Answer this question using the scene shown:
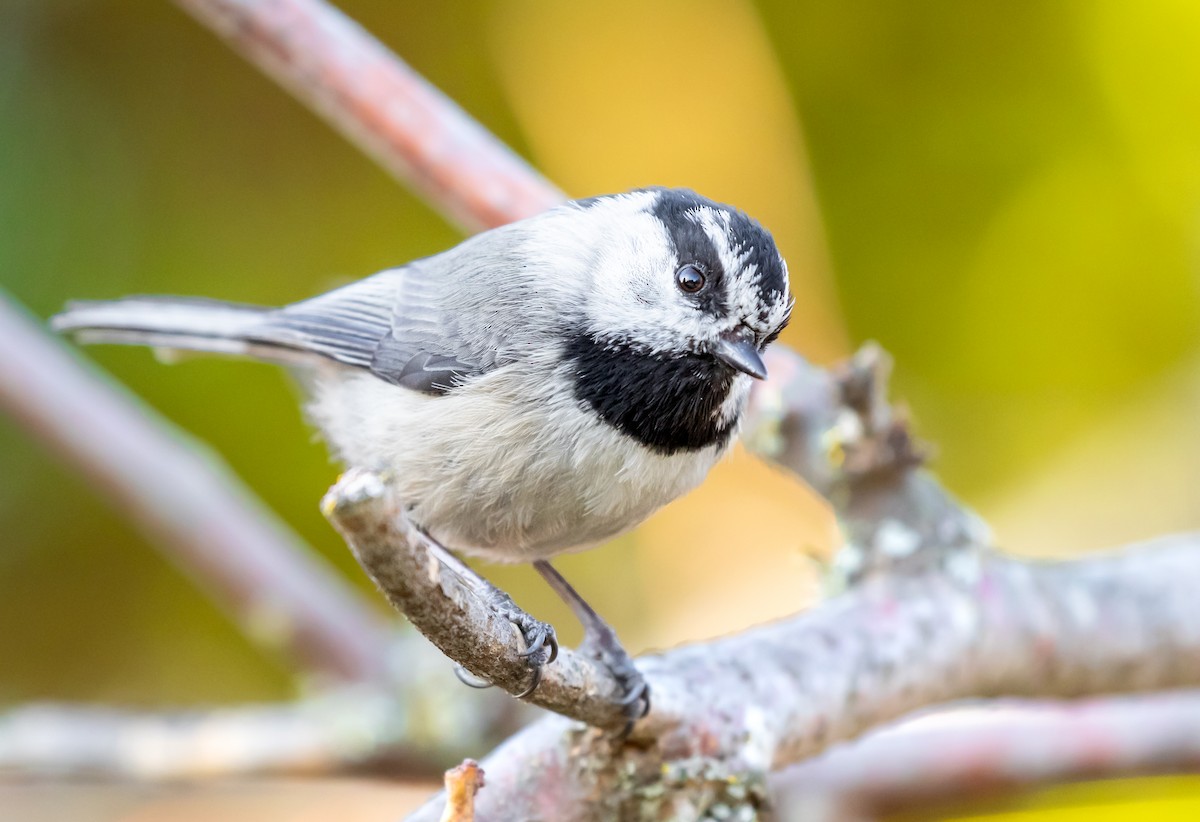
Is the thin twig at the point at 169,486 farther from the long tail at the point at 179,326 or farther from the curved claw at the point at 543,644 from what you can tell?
the curved claw at the point at 543,644

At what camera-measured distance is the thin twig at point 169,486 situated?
2598 mm

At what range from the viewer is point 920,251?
10.3ft

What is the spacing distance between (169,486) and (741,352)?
1.69 m

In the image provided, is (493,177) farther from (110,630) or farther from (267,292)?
(110,630)

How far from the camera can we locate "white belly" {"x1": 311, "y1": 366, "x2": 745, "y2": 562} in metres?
1.50

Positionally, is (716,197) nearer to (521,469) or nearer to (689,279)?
(689,279)

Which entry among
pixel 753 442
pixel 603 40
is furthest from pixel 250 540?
pixel 603 40

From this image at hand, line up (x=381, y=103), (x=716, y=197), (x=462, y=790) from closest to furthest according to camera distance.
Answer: (x=462, y=790) < (x=381, y=103) < (x=716, y=197)

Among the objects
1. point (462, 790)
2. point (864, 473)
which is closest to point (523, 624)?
point (462, 790)

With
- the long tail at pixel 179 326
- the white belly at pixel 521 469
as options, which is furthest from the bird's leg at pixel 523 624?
the long tail at pixel 179 326

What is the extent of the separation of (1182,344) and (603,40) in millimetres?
1879

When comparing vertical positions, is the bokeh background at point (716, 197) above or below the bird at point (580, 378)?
above

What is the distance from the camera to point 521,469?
4.95 feet

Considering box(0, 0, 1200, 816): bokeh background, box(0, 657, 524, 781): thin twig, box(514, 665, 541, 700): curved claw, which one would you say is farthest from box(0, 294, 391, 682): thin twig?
box(514, 665, 541, 700): curved claw
